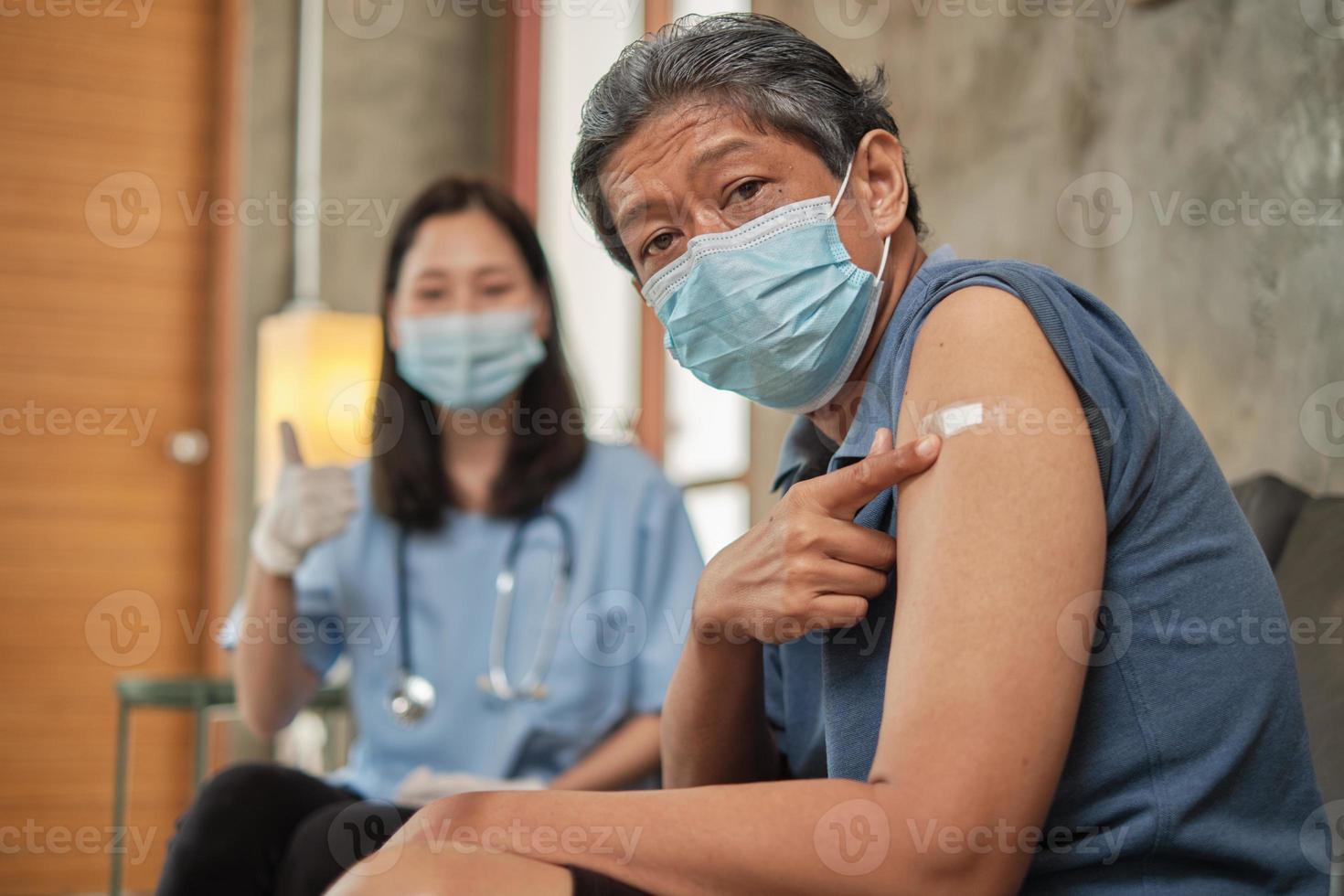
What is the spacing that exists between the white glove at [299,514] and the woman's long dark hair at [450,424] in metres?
0.10

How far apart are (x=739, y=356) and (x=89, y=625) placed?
3.54 metres

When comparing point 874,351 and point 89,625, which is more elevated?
point 874,351

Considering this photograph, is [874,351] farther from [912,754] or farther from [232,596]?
[232,596]

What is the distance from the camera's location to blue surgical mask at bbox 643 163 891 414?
0.96 m

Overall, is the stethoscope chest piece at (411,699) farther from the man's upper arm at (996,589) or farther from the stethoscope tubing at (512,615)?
the man's upper arm at (996,589)

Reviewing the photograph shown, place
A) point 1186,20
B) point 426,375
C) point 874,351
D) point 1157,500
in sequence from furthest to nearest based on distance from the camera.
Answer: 1. point 426,375
2. point 1186,20
3. point 874,351
4. point 1157,500

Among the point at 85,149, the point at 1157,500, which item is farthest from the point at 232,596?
the point at 1157,500

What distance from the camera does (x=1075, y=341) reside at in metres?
0.78

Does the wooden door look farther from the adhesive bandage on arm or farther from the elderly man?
the adhesive bandage on arm

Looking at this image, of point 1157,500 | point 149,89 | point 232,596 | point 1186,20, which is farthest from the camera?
point 149,89

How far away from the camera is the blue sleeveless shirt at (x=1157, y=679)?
0.76 metres

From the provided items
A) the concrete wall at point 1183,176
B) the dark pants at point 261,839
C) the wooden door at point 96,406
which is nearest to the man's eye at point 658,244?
the dark pants at point 261,839

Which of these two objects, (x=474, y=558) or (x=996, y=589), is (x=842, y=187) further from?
(x=474, y=558)

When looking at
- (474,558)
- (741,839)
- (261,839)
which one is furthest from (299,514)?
(741,839)
